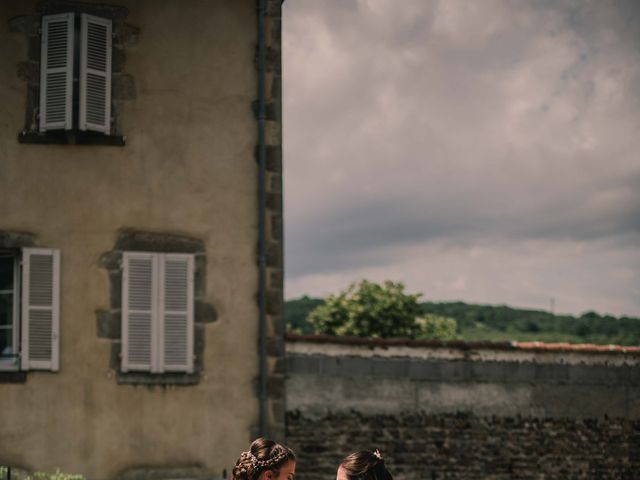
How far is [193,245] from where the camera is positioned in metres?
12.6

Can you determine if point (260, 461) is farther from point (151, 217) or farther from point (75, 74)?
point (75, 74)

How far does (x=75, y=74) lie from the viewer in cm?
1255

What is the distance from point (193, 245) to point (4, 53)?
3288 mm

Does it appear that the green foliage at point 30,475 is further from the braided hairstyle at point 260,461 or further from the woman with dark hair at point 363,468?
the woman with dark hair at point 363,468

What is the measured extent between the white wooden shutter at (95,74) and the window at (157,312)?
1.69m

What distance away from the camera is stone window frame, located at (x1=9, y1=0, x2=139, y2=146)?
12359 mm

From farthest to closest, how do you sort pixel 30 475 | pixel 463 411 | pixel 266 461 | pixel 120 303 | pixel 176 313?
pixel 463 411 < pixel 176 313 < pixel 120 303 < pixel 30 475 < pixel 266 461

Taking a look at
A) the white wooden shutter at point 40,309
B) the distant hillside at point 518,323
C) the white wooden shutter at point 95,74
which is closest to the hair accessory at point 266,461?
the white wooden shutter at point 40,309

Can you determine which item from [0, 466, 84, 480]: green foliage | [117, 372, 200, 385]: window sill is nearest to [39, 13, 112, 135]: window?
[117, 372, 200, 385]: window sill

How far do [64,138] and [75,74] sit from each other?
84 cm

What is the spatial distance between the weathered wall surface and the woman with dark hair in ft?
23.1

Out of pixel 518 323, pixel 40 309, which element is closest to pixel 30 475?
pixel 40 309

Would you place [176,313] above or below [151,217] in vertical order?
below

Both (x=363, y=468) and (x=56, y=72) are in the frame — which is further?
(x=56, y=72)
